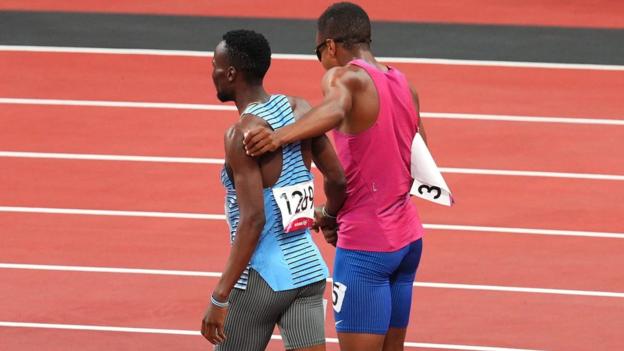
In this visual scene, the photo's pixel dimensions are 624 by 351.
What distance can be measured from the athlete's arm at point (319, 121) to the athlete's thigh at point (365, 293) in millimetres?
609

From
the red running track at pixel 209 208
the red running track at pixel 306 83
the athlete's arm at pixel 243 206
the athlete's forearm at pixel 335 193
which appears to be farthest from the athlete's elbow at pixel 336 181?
the red running track at pixel 306 83

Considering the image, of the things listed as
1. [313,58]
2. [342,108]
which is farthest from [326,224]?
[313,58]

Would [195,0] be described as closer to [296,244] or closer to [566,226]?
[566,226]

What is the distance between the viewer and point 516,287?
8.45 m

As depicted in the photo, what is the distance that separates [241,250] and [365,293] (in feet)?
2.61

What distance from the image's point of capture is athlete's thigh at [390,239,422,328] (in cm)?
563

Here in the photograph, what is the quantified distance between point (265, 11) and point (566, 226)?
21.7 ft

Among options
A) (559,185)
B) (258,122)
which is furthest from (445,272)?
(258,122)

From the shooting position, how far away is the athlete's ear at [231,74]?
498cm

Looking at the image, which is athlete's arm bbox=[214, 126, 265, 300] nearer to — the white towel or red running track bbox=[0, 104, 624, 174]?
the white towel

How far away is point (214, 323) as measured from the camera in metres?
4.98

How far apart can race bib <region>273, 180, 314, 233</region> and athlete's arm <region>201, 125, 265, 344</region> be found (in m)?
0.09

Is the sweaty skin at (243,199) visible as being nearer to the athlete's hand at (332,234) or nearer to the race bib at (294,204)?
the race bib at (294,204)

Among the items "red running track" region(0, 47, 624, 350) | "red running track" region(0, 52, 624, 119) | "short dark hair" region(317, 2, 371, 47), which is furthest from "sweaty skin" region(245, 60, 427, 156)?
"red running track" region(0, 52, 624, 119)
